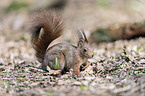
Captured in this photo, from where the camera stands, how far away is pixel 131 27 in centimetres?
625

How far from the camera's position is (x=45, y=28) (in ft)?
11.5

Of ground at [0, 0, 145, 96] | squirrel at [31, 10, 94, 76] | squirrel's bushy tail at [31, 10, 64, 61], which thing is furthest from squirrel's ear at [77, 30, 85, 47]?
ground at [0, 0, 145, 96]

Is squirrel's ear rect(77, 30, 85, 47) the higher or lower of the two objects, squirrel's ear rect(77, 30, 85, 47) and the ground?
the higher

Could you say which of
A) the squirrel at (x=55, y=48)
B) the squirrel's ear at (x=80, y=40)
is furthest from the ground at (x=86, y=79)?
the squirrel's ear at (x=80, y=40)

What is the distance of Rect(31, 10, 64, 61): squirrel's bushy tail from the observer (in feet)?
11.5

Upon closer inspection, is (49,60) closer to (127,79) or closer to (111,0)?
(127,79)

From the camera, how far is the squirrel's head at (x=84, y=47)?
10.8 feet

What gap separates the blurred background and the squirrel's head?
8.88ft

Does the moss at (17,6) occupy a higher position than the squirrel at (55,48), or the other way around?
the moss at (17,6)

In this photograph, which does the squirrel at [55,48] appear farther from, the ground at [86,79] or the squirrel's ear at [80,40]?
the ground at [86,79]

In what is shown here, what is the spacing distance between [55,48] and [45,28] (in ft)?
1.24

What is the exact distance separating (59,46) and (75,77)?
0.56 metres

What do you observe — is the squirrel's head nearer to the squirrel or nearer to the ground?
the squirrel

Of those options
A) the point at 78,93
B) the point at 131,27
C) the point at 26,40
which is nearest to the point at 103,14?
the point at 131,27
